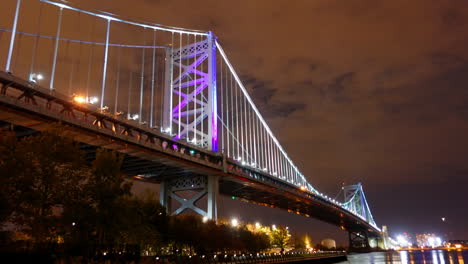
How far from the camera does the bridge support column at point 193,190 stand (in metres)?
41.6

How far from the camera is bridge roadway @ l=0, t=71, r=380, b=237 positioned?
23.9 m

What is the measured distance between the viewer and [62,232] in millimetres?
18344

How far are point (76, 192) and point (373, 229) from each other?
391 feet

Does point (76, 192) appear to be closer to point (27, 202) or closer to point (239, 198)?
point (27, 202)

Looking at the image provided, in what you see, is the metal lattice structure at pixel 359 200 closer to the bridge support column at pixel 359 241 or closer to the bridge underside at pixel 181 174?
the bridge support column at pixel 359 241

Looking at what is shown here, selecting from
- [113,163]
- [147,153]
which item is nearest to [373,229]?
[147,153]

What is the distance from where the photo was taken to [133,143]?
3142 cm

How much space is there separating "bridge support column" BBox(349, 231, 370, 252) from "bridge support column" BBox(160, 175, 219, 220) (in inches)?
3893

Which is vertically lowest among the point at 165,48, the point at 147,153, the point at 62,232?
the point at 62,232

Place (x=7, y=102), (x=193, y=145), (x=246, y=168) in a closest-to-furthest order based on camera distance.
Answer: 1. (x=7, y=102)
2. (x=193, y=145)
3. (x=246, y=168)

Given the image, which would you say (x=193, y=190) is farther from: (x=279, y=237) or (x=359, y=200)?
(x=359, y=200)

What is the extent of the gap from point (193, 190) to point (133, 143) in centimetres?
1525

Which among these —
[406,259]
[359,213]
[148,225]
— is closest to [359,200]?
[359,213]

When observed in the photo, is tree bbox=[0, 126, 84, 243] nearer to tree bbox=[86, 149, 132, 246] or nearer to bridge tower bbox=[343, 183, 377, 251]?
tree bbox=[86, 149, 132, 246]
